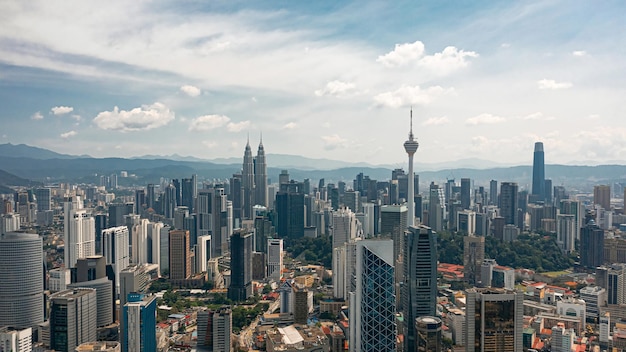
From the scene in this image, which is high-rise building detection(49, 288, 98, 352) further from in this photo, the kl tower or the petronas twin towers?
the petronas twin towers

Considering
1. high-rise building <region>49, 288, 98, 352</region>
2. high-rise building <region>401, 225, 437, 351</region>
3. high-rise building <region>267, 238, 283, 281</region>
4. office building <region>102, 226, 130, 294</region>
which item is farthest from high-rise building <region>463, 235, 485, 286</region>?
high-rise building <region>49, 288, 98, 352</region>

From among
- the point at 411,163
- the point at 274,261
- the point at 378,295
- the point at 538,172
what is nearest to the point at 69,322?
the point at 378,295

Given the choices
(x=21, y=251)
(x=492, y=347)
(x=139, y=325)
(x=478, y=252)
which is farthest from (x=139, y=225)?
(x=492, y=347)

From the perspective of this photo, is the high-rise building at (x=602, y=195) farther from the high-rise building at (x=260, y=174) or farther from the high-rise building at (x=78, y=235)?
the high-rise building at (x=78, y=235)

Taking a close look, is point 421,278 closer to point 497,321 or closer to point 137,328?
point 497,321

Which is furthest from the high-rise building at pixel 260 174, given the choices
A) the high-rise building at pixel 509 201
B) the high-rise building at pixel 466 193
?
the high-rise building at pixel 509 201
